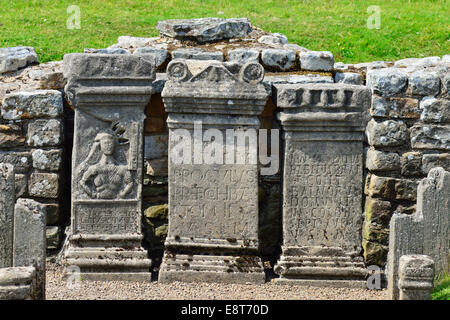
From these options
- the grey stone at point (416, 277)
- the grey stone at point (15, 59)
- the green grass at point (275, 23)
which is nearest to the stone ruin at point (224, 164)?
the grey stone at point (15, 59)

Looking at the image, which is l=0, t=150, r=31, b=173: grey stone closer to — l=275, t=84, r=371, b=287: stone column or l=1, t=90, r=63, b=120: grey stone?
l=1, t=90, r=63, b=120: grey stone

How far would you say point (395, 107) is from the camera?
6.43 m

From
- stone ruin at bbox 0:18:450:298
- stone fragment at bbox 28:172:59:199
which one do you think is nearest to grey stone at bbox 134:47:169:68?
stone ruin at bbox 0:18:450:298

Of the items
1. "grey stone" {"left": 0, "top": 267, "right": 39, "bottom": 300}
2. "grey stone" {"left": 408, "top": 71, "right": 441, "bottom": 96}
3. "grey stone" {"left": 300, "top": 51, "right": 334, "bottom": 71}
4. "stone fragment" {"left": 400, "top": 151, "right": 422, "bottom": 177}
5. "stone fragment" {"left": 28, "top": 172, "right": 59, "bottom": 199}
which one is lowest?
"grey stone" {"left": 0, "top": 267, "right": 39, "bottom": 300}

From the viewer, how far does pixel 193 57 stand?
267 inches

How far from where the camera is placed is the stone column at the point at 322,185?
6.08 meters

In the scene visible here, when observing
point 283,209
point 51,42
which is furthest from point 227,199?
point 51,42

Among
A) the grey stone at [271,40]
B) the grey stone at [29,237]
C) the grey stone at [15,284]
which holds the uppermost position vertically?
the grey stone at [271,40]

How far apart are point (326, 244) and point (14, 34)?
262 inches

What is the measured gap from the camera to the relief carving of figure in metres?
6.17

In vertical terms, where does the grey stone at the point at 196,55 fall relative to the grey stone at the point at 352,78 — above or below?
above

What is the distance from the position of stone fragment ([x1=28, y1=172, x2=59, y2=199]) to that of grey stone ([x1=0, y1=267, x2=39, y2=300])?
206 cm

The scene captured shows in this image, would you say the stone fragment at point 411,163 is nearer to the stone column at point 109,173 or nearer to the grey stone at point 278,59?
the grey stone at point 278,59

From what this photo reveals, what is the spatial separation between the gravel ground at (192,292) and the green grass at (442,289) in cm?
44
